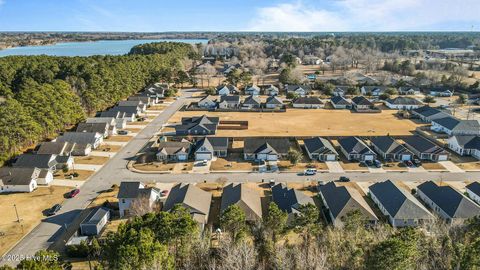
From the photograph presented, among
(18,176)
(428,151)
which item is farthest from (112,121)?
(428,151)

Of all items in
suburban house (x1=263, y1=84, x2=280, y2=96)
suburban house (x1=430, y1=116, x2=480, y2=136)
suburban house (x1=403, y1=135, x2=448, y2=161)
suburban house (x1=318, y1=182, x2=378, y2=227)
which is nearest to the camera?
suburban house (x1=318, y1=182, x2=378, y2=227)

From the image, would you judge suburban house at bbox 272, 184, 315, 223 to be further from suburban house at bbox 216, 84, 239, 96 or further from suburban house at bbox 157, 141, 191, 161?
suburban house at bbox 216, 84, 239, 96

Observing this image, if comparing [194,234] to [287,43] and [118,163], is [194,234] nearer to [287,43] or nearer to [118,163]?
[118,163]

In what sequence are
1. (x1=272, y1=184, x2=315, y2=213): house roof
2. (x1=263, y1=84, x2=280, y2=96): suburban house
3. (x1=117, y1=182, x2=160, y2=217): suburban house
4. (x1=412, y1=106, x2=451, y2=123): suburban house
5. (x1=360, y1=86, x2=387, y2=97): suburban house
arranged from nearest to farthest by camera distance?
(x1=272, y1=184, x2=315, y2=213): house roof → (x1=117, y1=182, x2=160, y2=217): suburban house → (x1=412, y1=106, x2=451, y2=123): suburban house → (x1=360, y1=86, x2=387, y2=97): suburban house → (x1=263, y1=84, x2=280, y2=96): suburban house

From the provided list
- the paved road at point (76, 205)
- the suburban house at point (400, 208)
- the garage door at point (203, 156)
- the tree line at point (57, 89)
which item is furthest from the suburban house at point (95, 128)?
the suburban house at point (400, 208)

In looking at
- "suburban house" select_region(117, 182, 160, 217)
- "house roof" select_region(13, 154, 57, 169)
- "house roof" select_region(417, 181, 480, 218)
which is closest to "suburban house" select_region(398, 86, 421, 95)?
"house roof" select_region(417, 181, 480, 218)

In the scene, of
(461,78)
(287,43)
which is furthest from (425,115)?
(287,43)
